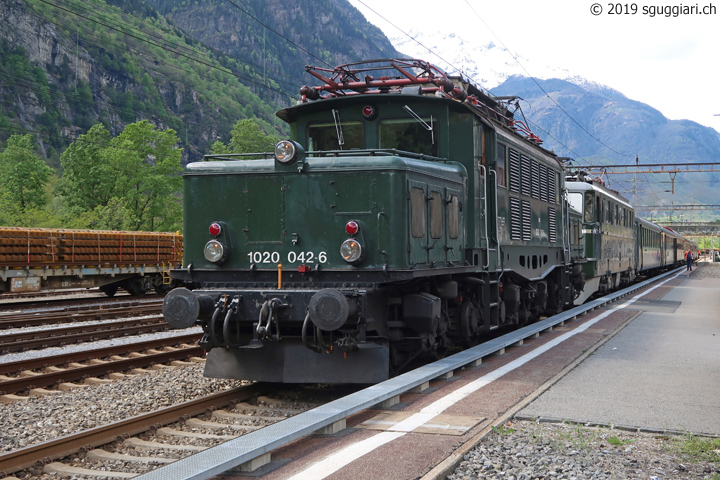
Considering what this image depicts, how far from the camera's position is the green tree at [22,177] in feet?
170

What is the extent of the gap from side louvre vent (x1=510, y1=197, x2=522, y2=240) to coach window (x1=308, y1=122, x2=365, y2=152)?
343 centimetres

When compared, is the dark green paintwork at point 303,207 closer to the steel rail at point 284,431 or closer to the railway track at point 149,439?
the steel rail at point 284,431

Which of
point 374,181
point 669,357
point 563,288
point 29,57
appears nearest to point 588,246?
point 563,288

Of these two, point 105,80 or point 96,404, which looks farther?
point 105,80

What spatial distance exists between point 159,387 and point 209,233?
2107 mm

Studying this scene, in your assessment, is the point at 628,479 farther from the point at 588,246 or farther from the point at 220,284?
the point at 588,246

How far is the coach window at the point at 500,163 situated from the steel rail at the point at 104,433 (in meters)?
5.31

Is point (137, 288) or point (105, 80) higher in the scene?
point (105, 80)

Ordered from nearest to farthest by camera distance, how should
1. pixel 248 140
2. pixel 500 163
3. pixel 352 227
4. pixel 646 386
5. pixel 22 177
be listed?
pixel 352 227, pixel 646 386, pixel 500 163, pixel 22 177, pixel 248 140

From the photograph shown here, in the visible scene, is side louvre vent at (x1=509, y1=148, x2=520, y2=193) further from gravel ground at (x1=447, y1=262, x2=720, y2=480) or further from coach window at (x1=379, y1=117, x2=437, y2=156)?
gravel ground at (x1=447, y1=262, x2=720, y2=480)

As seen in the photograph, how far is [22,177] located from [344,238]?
52.3 meters

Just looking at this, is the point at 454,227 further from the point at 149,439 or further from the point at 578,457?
the point at 149,439

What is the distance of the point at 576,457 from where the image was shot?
505cm

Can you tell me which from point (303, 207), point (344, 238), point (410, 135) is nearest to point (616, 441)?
point (344, 238)
